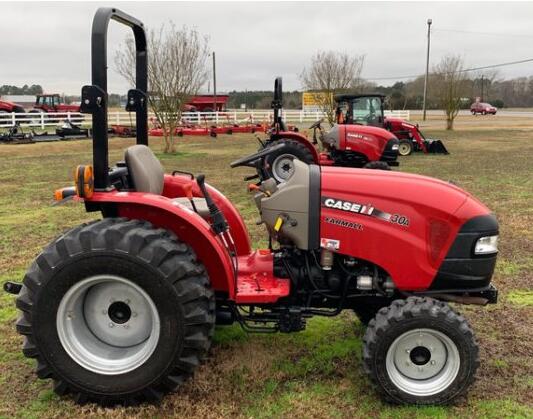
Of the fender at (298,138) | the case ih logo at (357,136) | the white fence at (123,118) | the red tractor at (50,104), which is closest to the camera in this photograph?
the fender at (298,138)

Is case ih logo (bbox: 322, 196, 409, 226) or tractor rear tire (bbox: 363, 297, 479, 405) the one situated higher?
case ih logo (bbox: 322, 196, 409, 226)

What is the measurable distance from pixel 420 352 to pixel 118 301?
163 centimetres

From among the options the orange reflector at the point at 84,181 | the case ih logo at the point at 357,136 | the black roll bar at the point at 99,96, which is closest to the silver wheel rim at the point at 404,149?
the case ih logo at the point at 357,136

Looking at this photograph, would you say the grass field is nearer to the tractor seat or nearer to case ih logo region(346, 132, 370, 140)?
the tractor seat

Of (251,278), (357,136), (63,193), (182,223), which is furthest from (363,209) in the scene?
(357,136)

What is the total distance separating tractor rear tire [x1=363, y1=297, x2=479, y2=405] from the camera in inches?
106

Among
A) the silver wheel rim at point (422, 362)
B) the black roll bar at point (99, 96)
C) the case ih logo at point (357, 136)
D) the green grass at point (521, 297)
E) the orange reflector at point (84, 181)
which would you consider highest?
the black roll bar at point (99, 96)

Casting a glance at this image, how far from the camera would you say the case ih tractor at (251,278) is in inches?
104

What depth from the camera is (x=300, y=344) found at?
3521mm

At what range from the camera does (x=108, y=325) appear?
2.91m

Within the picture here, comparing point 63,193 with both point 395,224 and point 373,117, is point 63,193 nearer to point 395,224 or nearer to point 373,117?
point 395,224

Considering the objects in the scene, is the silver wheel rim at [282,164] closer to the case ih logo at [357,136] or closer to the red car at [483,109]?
the case ih logo at [357,136]

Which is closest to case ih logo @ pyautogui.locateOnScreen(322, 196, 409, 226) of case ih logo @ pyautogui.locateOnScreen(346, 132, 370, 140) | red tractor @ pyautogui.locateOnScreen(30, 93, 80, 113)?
case ih logo @ pyautogui.locateOnScreen(346, 132, 370, 140)

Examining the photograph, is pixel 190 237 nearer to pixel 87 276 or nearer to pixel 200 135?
pixel 87 276
